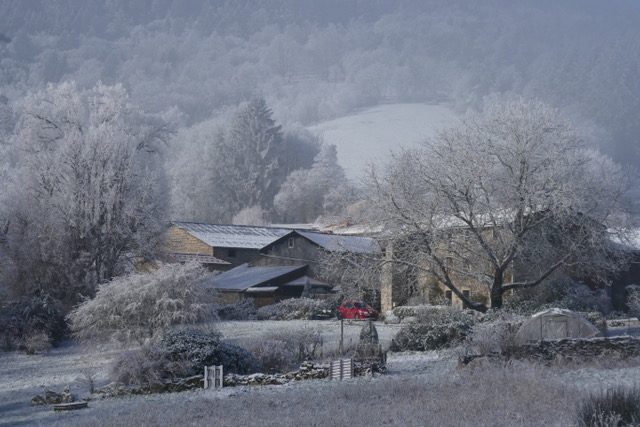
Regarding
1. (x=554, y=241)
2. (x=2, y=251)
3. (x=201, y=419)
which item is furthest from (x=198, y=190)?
(x=201, y=419)

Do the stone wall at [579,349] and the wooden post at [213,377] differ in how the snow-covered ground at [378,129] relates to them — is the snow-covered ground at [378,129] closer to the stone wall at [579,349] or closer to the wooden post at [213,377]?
the stone wall at [579,349]

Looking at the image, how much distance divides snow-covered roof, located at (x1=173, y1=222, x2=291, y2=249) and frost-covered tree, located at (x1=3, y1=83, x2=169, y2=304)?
773 inches

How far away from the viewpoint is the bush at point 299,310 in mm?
46156

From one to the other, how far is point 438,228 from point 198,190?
2774 inches

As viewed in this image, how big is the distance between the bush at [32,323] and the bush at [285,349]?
12374 mm

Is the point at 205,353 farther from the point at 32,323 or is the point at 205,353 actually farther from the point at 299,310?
the point at 299,310

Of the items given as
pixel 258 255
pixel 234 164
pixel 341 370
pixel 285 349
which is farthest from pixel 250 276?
pixel 234 164

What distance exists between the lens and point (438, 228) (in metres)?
36.2

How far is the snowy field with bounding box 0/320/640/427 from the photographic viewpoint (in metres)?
14.7

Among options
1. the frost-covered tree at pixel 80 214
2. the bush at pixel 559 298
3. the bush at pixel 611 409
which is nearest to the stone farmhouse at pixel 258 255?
the frost-covered tree at pixel 80 214

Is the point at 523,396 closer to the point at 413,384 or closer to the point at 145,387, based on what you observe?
the point at 413,384

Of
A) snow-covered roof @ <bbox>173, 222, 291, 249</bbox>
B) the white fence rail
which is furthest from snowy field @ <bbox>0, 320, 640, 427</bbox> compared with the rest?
snow-covered roof @ <bbox>173, 222, 291, 249</bbox>

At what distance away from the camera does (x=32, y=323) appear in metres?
35.8

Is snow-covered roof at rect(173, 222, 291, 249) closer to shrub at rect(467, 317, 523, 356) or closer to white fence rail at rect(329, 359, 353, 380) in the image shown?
shrub at rect(467, 317, 523, 356)
